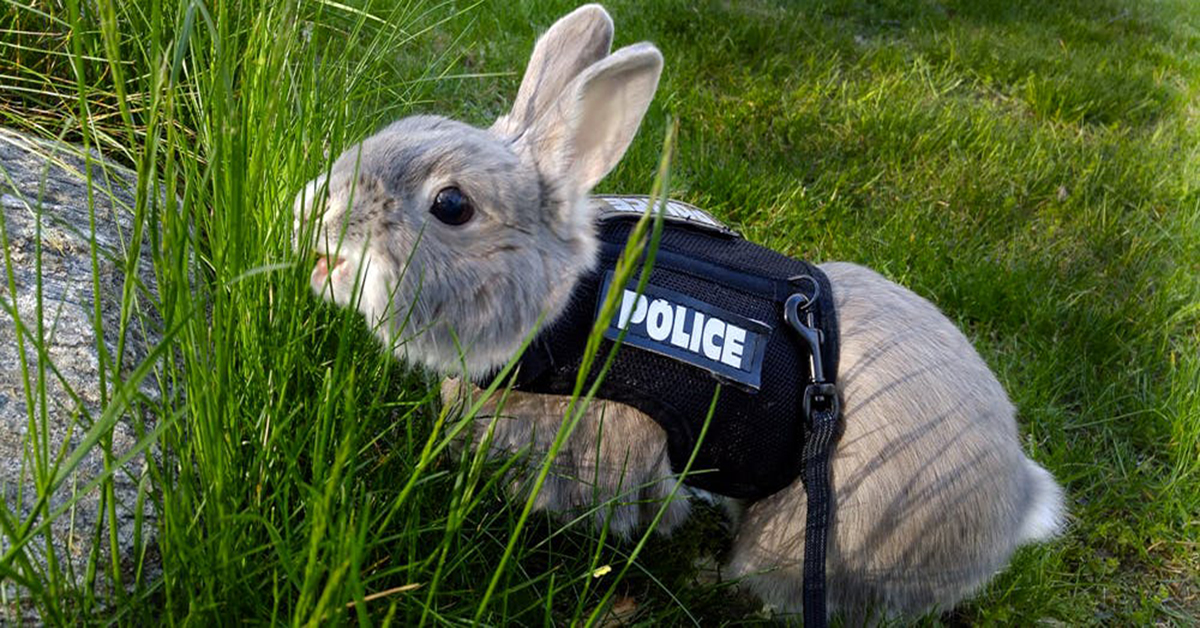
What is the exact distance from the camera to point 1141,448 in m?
2.83

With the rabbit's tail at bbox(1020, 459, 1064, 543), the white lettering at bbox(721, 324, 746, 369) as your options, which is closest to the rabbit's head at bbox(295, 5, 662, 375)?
the white lettering at bbox(721, 324, 746, 369)

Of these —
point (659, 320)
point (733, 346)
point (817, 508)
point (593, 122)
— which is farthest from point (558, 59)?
point (817, 508)

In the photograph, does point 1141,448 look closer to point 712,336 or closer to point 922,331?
point 922,331

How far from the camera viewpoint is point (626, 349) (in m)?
1.90

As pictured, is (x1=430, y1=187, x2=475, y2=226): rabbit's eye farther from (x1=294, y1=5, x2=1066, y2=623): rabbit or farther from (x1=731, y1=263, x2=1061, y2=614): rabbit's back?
(x1=731, y1=263, x2=1061, y2=614): rabbit's back

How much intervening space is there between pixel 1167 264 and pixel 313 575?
12.0 feet

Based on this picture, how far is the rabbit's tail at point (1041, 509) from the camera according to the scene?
210cm

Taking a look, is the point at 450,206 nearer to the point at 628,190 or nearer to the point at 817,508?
the point at 817,508

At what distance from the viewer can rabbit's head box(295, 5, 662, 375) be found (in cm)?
175

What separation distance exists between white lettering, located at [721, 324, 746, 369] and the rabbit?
0.23 m

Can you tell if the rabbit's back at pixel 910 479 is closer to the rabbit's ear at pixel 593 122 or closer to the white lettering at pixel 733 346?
the white lettering at pixel 733 346

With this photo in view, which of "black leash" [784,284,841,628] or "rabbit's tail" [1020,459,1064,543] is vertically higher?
"black leash" [784,284,841,628]

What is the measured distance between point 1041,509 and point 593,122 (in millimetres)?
1390

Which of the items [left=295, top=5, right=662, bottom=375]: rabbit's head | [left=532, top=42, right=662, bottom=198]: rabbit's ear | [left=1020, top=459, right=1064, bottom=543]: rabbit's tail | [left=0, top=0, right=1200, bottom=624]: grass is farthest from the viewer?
[left=1020, top=459, right=1064, bottom=543]: rabbit's tail
